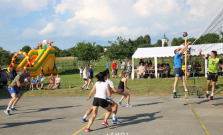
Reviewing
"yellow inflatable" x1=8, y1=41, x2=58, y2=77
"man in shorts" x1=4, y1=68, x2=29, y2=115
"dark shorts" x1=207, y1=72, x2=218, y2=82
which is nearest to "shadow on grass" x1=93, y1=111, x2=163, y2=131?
"dark shorts" x1=207, y1=72, x2=218, y2=82

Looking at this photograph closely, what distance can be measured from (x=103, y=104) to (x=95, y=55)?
39.3m

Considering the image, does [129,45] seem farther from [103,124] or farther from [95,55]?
[103,124]

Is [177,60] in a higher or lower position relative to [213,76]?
higher

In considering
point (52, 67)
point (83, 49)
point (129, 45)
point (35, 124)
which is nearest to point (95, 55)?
point (83, 49)

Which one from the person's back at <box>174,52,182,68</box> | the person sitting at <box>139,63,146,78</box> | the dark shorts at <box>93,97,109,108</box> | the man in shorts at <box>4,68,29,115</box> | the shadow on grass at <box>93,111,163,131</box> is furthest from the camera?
the person sitting at <box>139,63,146,78</box>

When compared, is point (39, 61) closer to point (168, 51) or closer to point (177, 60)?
point (168, 51)

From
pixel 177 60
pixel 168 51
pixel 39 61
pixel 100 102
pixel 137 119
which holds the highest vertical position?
pixel 168 51

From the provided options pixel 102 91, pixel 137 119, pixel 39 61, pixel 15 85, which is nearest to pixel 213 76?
pixel 137 119

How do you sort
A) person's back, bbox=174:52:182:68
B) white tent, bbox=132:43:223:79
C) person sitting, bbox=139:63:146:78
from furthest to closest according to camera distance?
person sitting, bbox=139:63:146:78 < white tent, bbox=132:43:223:79 < person's back, bbox=174:52:182:68

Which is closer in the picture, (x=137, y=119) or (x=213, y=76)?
(x=137, y=119)

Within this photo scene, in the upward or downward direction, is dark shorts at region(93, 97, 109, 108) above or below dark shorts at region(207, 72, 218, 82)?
below

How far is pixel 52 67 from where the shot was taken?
113 ft

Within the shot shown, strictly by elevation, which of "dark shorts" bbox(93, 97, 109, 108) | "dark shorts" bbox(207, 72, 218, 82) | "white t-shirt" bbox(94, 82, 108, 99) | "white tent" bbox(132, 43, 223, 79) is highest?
"white tent" bbox(132, 43, 223, 79)

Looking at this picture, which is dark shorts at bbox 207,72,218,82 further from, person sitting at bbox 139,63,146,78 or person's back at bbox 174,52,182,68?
person sitting at bbox 139,63,146,78
